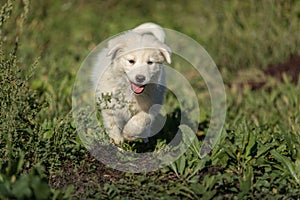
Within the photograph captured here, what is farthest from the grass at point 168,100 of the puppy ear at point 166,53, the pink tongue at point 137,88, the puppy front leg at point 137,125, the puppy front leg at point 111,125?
the puppy ear at point 166,53

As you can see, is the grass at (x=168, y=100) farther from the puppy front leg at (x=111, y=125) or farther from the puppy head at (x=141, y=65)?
the puppy head at (x=141, y=65)

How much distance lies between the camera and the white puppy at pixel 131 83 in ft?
14.6

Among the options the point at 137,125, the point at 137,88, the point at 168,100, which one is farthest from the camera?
the point at 168,100

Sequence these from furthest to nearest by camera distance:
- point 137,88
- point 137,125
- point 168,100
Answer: point 168,100 < point 137,125 < point 137,88

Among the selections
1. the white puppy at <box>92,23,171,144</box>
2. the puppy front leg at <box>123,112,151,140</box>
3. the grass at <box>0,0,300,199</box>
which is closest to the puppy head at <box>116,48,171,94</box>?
the white puppy at <box>92,23,171,144</box>

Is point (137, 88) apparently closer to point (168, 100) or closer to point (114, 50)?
point (114, 50)

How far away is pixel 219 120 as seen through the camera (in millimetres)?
5645

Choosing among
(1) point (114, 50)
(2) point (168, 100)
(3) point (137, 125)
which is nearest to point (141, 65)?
(1) point (114, 50)

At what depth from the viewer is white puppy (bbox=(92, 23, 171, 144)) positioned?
4.46 m

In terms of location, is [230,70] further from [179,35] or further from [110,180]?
[110,180]

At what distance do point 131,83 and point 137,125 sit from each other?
0.33m

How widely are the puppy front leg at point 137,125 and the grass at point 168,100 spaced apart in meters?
0.42

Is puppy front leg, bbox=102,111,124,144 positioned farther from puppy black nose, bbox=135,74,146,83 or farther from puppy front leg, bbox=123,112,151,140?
puppy black nose, bbox=135,74,146,83

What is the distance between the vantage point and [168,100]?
6.46 meters
